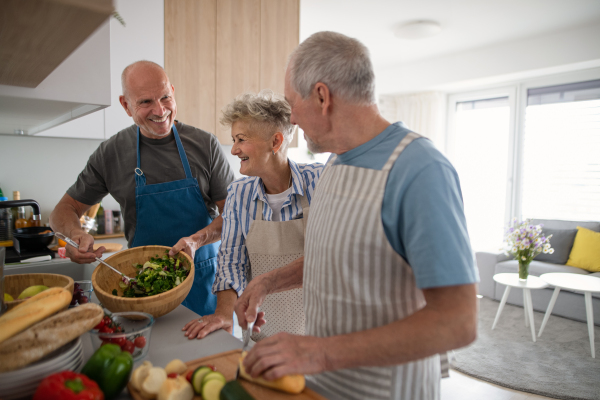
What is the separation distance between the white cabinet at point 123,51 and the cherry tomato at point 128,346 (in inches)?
91.0

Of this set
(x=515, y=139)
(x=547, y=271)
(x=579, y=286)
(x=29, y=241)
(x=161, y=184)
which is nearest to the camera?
(x=161, y=184)

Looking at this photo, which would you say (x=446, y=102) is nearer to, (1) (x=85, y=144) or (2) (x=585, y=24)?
(2) (x=585, y=24)

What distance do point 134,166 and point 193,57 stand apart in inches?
65.8

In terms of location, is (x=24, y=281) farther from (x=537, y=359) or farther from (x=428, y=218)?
(x=537, y=359)

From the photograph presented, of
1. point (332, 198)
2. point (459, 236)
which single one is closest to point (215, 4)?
point (332, 198)

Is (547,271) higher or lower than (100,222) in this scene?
lower

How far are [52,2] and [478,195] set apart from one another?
21.1ft

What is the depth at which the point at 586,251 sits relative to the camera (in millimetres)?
4348

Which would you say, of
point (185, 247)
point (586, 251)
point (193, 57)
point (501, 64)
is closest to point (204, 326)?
point (185, 247)

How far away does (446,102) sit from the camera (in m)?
6.57

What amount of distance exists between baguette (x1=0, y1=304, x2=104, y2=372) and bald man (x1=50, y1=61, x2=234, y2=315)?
35.9 inches

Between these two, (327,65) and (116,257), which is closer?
(327,65)

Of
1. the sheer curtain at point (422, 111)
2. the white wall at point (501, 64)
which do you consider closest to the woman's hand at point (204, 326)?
the white wall at point (501, 64)

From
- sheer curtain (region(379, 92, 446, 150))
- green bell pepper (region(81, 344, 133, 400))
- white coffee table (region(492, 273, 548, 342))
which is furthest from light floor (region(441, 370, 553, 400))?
sheer curtain (region(379, 92, 446, 150))
